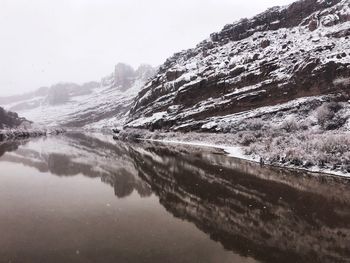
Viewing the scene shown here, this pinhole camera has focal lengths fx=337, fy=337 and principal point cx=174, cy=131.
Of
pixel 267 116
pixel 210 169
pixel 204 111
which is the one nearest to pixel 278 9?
pixel 204 111

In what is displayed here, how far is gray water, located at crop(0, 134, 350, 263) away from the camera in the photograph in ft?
30.9

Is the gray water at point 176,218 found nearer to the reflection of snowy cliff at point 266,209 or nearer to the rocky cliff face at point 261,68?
the reflection of snowy cliff at point 266,209

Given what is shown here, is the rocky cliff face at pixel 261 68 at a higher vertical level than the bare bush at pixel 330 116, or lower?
higher

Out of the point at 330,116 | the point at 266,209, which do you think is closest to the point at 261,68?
the point at 330,116

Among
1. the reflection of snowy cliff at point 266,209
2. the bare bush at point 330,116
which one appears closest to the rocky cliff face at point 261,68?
the bare bush at point 330,116

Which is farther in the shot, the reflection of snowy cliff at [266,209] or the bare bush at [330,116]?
the bare bush at [330,116]

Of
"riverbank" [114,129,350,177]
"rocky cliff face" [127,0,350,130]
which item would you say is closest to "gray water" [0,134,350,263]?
"riverbank" [114,129,350,177]

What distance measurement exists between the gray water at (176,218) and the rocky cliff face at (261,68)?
38239 mm

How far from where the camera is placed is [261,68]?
67.1m

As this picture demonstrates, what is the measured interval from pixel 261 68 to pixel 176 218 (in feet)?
193

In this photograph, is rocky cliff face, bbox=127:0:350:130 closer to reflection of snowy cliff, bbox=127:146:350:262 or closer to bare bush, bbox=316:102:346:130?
bare bush, bbox=316:102:346:130

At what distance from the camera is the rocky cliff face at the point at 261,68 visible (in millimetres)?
56656

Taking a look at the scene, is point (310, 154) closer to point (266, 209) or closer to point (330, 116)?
point (266, 209)

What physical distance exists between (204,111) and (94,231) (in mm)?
61566
